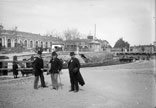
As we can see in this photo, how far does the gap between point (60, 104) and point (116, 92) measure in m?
3.08

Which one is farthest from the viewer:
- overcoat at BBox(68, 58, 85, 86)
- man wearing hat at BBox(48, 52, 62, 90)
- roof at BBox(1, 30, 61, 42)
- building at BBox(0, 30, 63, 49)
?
roof at BBox(1, 30, 61, 42)

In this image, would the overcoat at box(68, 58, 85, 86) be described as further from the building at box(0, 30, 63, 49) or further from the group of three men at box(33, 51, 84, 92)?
the building at box(0, 30, 63, 49)

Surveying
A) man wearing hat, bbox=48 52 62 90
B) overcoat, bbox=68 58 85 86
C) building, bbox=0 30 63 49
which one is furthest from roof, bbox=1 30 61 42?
overcoat, bbox=68 58 85 86

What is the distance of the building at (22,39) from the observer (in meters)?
51.0

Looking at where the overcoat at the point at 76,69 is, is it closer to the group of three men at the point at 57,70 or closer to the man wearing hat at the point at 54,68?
the group of three men at the point at 57,70

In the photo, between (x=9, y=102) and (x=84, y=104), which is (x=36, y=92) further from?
(x=84, y=104)

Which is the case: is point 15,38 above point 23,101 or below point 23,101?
above

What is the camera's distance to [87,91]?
8469 millimetres

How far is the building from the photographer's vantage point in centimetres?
5099

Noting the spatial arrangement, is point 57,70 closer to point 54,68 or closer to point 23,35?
point 54,68

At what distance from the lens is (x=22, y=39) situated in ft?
201

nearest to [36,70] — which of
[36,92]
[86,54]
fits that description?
[36,92]

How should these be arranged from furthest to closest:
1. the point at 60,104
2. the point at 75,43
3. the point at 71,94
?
the point at 75,43
the point at 71,94
the point at 60,104

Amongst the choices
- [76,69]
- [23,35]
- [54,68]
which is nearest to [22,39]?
[23,35]
